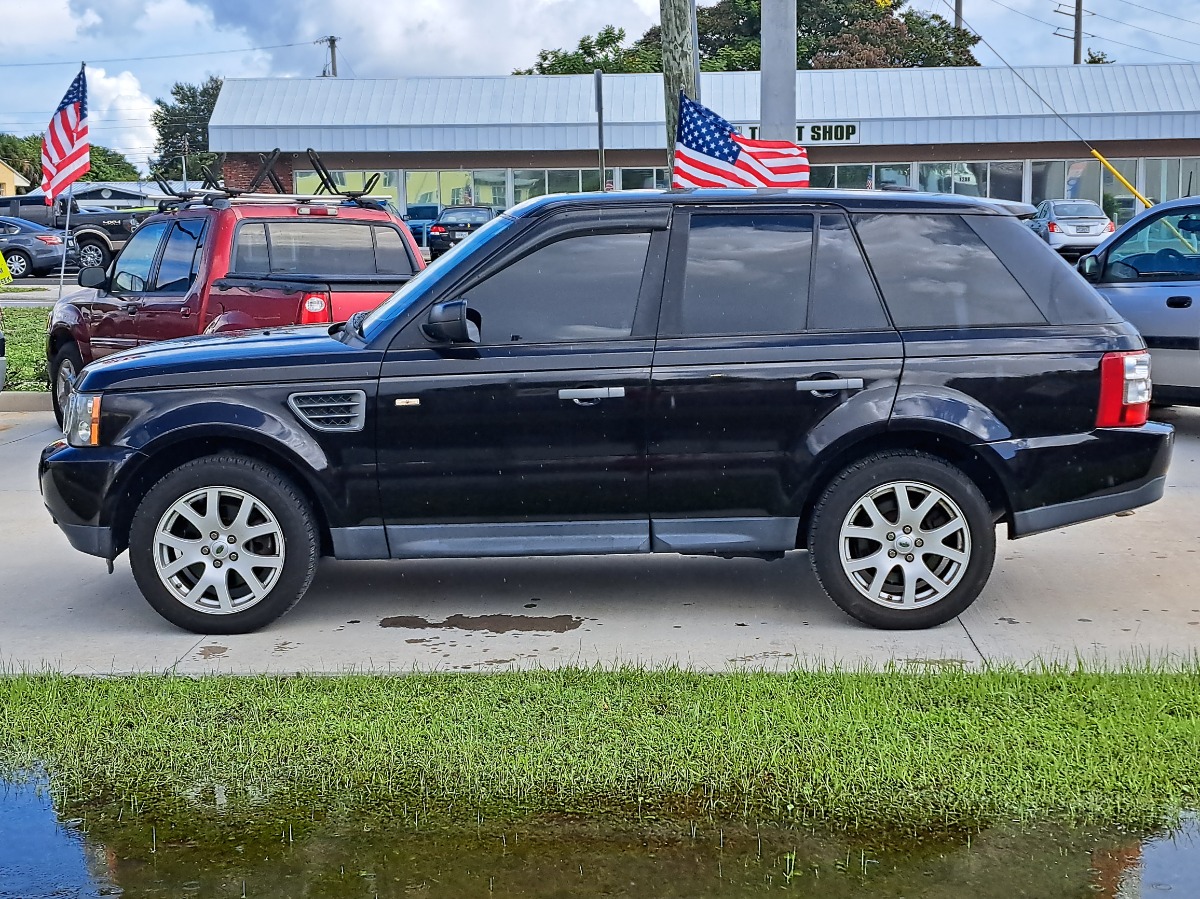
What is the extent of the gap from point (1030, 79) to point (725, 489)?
41368 mm

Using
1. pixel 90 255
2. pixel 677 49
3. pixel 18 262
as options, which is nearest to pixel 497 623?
pixel 677 49

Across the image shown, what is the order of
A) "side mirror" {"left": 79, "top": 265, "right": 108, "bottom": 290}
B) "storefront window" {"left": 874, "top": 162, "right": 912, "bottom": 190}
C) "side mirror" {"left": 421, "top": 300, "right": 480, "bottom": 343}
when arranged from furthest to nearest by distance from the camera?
"storefront window" {"left": 874, "top": 162, "right": 912, "bottom": 190} → "side mirror" {"left": 79, "top": 265, "right": 108, "bottom": 290} → "side mirror" {"left": 421, "top": 300, "right": 480, "bottom": 343}

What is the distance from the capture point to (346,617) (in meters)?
6.49

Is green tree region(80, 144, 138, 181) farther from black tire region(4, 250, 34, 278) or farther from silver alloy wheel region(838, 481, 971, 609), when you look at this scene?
silver alloy wheel region(838, 481, 971, 609)

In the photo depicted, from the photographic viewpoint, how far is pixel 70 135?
21203 millimetres

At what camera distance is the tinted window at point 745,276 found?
618 cm

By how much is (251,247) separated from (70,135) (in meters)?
12.6

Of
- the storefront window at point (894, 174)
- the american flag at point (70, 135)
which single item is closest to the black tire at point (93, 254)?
the american flag at point (70, 135)

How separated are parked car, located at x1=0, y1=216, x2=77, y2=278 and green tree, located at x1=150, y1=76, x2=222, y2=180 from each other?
296 feet

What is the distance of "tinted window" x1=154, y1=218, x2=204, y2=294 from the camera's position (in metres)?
10.3

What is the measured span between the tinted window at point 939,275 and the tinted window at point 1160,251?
5.22 meters

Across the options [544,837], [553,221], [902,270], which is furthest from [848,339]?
[544,837]

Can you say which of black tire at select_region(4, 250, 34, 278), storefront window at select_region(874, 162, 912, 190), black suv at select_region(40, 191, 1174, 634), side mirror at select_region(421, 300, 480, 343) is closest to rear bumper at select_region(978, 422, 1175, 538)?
black suv at select_region(40, 191, 1174, 634)

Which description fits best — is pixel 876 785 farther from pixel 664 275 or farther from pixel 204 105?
pixel 204 105
